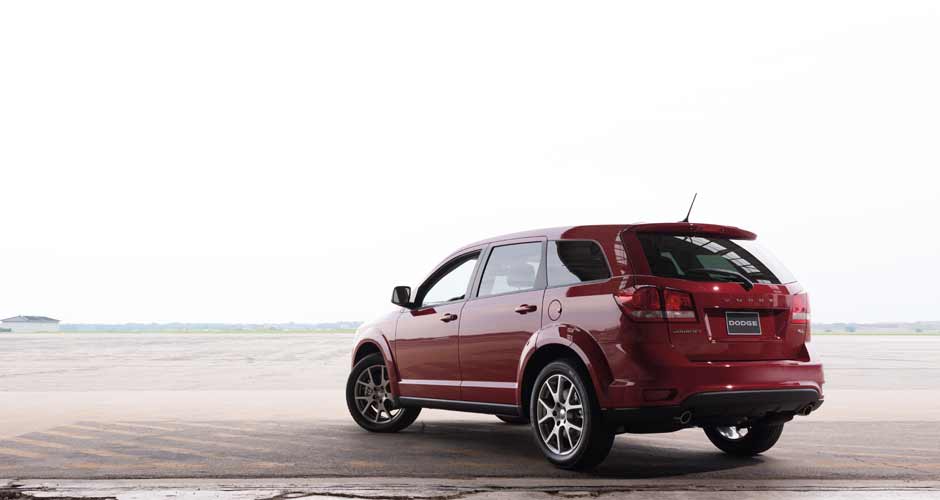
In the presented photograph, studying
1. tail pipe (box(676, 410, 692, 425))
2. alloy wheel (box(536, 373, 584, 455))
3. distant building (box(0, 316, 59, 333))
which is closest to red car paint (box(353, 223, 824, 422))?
tail pipe (box(676, 410, 692, 425))

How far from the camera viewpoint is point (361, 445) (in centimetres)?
843

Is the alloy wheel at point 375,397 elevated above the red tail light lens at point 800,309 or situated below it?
below

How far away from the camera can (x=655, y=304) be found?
A: 21.0ft

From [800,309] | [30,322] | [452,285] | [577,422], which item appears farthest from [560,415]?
[30,322]

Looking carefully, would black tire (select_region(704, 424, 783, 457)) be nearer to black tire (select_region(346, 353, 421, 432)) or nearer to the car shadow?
the car shadow

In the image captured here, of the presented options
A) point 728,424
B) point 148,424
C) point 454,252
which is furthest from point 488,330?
point 148,424

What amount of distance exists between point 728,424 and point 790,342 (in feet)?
2.51

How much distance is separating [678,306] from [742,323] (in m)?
0.57

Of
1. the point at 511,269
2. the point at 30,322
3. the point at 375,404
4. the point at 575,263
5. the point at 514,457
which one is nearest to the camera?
the point at 575,263

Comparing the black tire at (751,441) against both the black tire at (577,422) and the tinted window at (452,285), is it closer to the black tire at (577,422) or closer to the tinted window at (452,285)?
the black tire at (577,422)

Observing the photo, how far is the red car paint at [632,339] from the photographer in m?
6.34

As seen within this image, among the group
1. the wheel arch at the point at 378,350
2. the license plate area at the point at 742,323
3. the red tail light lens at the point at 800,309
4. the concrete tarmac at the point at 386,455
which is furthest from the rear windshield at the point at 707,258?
the wheel arch at the point at 378,350

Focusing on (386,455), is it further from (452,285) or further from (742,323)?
(742,323)

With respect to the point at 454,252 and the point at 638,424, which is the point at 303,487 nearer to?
the point at 638,424
